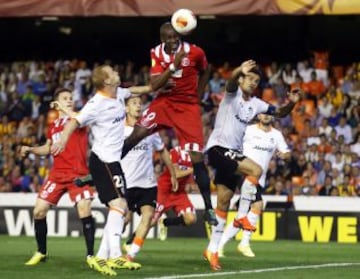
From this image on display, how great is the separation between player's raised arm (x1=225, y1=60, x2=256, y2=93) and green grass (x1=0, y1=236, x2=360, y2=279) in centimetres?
219

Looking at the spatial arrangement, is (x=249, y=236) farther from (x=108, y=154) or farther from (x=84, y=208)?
(x=108, y=154)

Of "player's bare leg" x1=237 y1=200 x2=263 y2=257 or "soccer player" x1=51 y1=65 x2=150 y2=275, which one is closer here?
"soccer player" x1=51 y1=65 x2=150 y2=275

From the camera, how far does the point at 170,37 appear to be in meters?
14.6

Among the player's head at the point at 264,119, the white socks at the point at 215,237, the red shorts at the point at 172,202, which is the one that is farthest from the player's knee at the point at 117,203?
the player's head at the point at 264,119

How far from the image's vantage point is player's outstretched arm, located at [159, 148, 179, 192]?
57.0 ft

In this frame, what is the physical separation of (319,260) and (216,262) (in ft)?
8.03

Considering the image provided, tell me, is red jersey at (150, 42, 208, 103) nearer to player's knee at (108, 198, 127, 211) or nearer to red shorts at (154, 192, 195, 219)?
player's knee at (108, 198, 127, 211)

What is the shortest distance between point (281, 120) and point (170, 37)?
1394 cm

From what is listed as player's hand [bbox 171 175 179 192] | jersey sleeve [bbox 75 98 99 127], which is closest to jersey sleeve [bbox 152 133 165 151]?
player's hand [bbox 171 175 179 192]

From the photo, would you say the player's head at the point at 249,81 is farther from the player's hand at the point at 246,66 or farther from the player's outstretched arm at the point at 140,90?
the player's outstretched arm at the point at 140,90

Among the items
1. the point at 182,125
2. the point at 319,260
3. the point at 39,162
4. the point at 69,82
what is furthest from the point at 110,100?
the point at 69,82

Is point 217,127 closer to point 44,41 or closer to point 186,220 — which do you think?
point 186,220

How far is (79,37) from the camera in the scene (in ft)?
112

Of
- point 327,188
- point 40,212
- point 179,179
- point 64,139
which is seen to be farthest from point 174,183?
point 327,188
